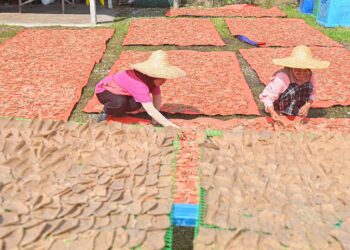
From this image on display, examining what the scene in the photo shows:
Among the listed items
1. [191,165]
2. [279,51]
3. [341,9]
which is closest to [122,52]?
[279,51]

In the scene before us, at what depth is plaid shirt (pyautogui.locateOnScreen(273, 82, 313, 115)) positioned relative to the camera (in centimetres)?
406

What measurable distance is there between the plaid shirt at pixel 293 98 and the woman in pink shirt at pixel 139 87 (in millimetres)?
1074

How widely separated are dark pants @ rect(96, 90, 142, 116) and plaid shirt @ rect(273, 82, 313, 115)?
1.43 meters

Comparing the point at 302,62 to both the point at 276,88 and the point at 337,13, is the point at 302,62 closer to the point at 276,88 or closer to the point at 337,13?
the point at 276,88

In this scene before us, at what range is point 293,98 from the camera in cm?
411

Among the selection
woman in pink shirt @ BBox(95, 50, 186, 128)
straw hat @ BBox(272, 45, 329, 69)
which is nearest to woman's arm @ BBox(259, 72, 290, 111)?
straw hat @ BBox(272, 45, 329, 69)

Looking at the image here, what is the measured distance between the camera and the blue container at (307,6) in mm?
10789

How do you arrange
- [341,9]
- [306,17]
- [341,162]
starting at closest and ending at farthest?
[341,162] → [341,9] → [306,17]

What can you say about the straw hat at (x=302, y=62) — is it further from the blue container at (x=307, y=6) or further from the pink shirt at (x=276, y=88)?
the blue container at (x=307, y=6)

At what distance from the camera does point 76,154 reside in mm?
2816

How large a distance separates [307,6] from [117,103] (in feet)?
27.5

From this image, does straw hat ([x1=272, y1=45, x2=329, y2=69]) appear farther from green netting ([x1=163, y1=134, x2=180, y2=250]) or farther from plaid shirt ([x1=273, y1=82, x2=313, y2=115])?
green netting ([x1=163, y1=134, x2=180, y2=250])

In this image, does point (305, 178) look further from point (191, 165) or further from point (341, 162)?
point (191, 165)

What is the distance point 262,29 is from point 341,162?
6.18m
